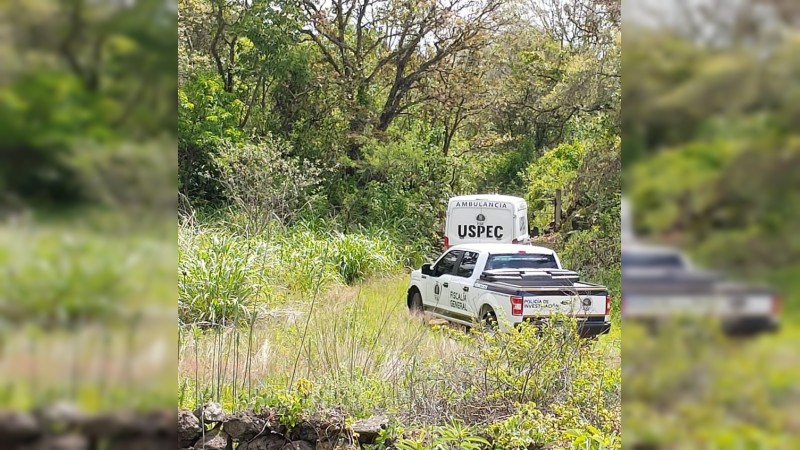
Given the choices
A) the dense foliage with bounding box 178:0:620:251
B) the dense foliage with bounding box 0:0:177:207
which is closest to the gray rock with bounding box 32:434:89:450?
the dense foliage with bounding box 0:0:177:207

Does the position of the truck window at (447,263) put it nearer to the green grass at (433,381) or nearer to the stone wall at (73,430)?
the green grass at (433,381)

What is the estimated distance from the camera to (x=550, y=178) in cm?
1800

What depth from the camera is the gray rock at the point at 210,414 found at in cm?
353

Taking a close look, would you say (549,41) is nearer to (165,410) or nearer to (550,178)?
(550,178)

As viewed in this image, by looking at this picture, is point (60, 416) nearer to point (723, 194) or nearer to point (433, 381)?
point (723, 194)

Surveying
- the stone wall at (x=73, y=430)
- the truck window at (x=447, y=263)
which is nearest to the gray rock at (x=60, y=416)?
the stone wall at (x=73, y=430)

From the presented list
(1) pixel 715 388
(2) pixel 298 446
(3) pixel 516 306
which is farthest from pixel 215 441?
(3) pixel 516 306

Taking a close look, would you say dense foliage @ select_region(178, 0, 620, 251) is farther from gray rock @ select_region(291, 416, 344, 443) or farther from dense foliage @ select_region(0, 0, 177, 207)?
dense foliage @ select_region(0, 0, 177, 207)

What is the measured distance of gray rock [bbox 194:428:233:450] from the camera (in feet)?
11.6

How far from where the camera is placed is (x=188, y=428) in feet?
11.5

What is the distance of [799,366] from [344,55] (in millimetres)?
18290

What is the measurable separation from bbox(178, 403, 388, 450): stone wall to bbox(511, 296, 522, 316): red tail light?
368 centimetres

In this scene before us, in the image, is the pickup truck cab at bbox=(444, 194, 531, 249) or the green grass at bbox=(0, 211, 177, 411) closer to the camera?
the green grass at bbox=(0, 211, 177, 411)

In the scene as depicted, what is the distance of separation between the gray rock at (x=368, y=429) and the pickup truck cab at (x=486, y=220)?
9635mm
